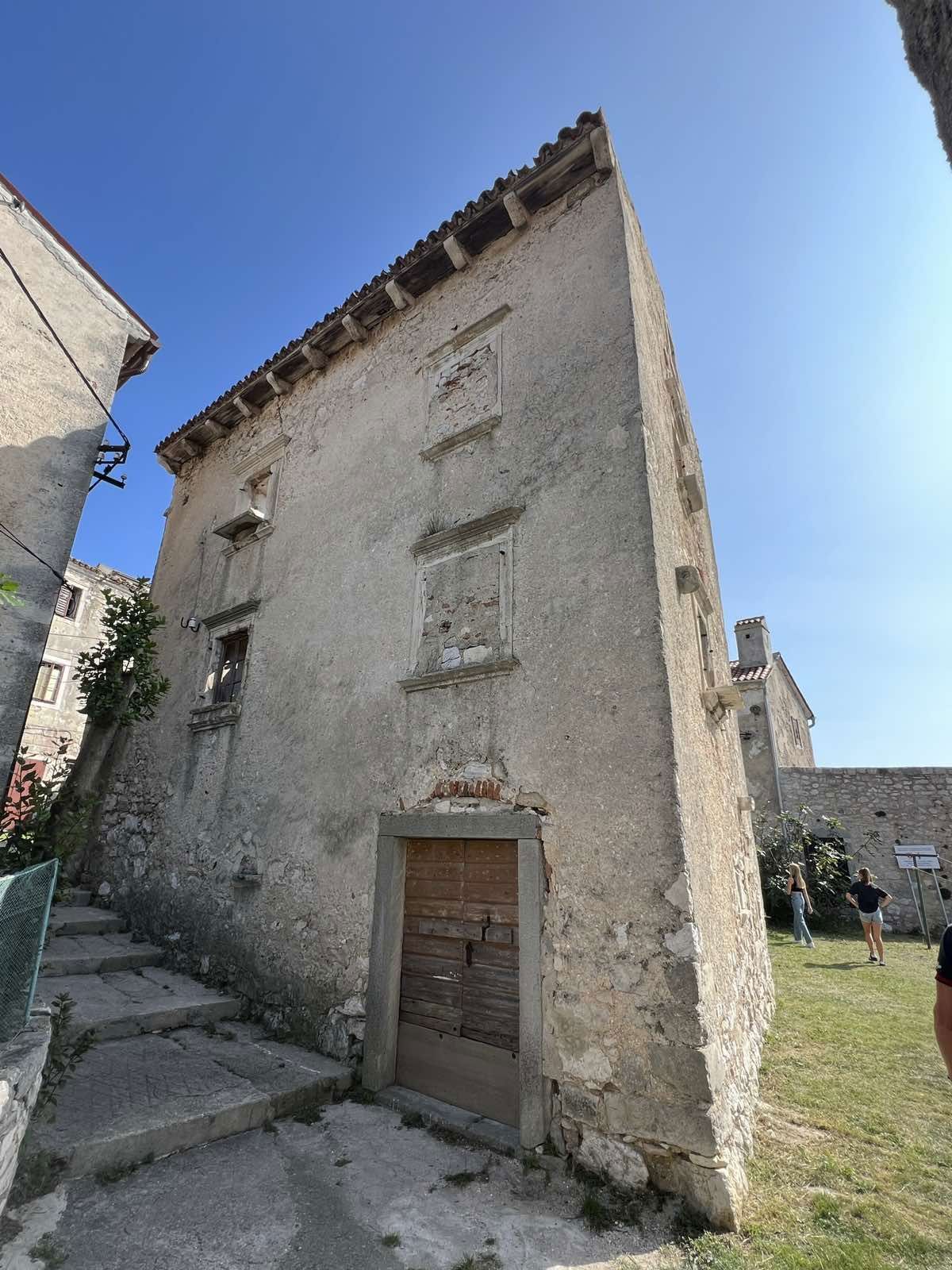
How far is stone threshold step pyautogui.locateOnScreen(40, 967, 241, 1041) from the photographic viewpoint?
5203 mm

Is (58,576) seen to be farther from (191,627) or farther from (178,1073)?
(178,1073)

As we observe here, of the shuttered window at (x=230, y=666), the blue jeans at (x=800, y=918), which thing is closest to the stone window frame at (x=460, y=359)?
the shuttered window at (x=230, y=666)

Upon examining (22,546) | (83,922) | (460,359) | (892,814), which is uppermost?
(460,359)

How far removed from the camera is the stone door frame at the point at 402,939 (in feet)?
13.5

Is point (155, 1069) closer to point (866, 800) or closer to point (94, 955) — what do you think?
point (94, 955)

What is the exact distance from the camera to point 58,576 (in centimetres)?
685

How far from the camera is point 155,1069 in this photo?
463 centimetres

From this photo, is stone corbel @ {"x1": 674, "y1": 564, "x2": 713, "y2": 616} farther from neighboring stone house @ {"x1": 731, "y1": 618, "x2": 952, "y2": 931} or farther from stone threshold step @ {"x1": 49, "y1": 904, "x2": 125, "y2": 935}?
stone threshold step @ {"x1": 49, "y1": 904, "x2": 125, "y2": 935}

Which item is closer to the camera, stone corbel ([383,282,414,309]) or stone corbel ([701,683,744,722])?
stone corbel ([701,683,744,722])

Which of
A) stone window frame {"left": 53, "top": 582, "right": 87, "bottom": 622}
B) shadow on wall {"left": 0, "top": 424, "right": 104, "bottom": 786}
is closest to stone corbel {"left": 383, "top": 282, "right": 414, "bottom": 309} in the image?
shadow on wall {"left": 0, "top": 424, "right": 104, "bottom": 786}

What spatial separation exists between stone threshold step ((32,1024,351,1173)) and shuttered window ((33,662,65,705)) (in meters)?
17.2

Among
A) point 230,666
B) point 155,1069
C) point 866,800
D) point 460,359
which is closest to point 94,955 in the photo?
point 155,1069

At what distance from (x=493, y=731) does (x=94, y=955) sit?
560 centimetres

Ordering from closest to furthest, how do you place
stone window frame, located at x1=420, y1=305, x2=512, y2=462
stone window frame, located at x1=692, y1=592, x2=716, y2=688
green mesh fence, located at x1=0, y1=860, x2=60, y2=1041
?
green mesh fence, located at x1=0, y1=860, x2=60, y2=1041 → stone window frame, located at x1=692, y1=592, x2=716, y2=688 → stone window frame, located at x1=420, y1=305, x2=512, y2=462
